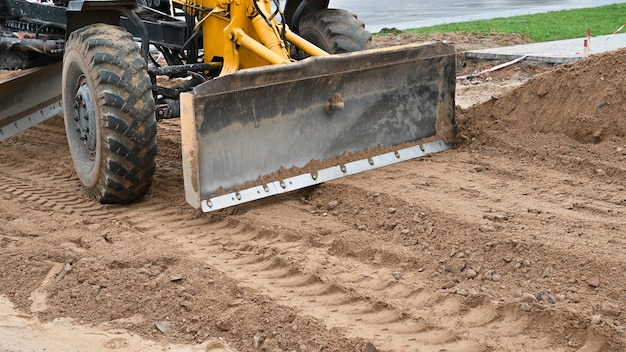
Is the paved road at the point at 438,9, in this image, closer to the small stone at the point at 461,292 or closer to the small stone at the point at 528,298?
the small stone at the point at 461,292

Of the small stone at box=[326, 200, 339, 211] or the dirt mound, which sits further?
the dirt mound

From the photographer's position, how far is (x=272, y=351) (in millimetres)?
4297

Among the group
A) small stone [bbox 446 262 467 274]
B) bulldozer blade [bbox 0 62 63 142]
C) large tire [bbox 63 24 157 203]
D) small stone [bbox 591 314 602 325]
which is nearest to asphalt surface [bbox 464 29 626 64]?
bulldozer blade [bbox 0 62 63 142]

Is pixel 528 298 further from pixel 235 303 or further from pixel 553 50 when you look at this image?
pixel 553 50

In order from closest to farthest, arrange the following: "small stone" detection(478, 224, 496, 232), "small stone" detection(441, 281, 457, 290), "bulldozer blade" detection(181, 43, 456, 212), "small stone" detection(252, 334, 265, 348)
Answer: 1. "small stone" detection(252, 334, 265, 348)
2. "small stone" detection(441, 281, 457, 290)
3. "small stone" detection(478, 224, 496, 232)
4. "bulldozer blade" detection(181, 43, 456, 212)

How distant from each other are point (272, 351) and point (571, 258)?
172 cm

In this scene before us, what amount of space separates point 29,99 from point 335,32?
3.08m

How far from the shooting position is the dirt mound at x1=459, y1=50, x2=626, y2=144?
23.4 feet

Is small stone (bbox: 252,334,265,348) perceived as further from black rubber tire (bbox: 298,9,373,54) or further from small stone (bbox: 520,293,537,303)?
black rubber tire (bbox: 298,9,373,54)

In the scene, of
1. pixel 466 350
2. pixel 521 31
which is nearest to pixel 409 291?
pixel 466 350

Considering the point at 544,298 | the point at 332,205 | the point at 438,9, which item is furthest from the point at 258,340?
the point at 438,9

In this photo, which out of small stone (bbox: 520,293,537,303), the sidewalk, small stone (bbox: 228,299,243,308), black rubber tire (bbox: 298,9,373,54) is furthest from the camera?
the sidewalk

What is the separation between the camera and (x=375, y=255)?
17.5 feet

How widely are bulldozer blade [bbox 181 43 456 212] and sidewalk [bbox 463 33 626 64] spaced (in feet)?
12.4
